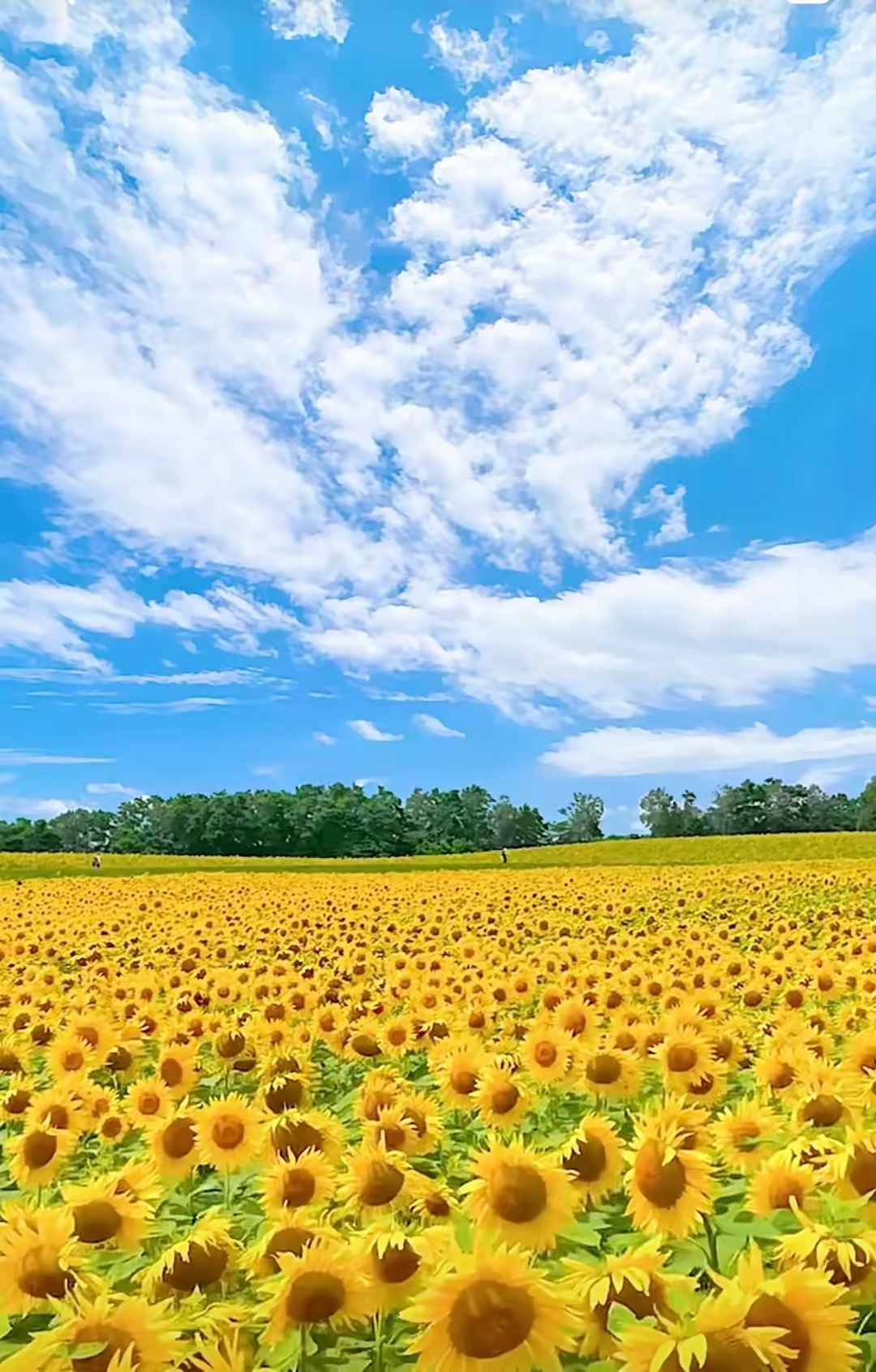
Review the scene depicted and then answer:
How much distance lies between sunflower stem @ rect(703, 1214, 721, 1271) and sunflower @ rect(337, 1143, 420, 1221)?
34.9 inches

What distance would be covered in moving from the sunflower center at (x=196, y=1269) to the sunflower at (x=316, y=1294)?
325mm

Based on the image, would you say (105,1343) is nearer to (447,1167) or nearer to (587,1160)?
(587,1160)

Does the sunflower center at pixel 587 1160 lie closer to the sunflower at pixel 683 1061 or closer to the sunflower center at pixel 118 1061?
the sunflower at pixel 683 1061

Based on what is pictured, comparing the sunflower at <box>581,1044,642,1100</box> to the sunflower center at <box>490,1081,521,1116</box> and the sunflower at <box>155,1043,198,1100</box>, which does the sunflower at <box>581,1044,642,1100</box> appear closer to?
the sunflower center at <box>490,1081,521,1116</box>

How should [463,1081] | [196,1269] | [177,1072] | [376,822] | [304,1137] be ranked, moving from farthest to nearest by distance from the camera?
1. [376,822]
2. [177,1072]
3. [463,1081]
4. [304,1137]
5. [196,1269]

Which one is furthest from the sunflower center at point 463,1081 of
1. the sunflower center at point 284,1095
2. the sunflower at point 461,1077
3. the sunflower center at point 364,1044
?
the sunflower center at point 364,1044

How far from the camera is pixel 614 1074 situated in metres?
4.44

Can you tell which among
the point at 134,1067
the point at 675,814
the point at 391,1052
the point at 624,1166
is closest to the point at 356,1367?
the point at 624,1166

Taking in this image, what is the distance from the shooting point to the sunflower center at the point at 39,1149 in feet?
12.5

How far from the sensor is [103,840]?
11988cm

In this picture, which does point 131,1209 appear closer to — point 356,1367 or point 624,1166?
point 356,1367

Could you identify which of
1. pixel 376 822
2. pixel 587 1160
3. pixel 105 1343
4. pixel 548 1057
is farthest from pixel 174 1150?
pixel 376 822

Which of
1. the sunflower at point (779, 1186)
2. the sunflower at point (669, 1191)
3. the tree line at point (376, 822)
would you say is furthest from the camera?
the tree line at point (376, 822)

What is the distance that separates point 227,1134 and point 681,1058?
2006 mm
